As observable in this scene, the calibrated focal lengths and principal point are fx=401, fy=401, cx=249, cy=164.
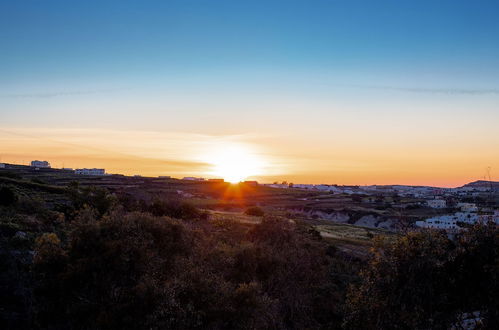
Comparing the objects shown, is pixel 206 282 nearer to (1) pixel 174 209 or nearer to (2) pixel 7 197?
(2) pixel 7 197

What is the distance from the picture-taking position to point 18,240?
24766 mm

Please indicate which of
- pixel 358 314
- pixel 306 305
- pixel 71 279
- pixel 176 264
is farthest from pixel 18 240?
pixel 358 314

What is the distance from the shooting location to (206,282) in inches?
769

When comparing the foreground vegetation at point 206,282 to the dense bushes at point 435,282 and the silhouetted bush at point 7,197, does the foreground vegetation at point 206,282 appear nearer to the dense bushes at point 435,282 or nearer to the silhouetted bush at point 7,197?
the dense bushes at point 435,282

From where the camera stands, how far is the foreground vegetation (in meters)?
13.0

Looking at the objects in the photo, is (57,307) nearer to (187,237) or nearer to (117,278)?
(117,278)

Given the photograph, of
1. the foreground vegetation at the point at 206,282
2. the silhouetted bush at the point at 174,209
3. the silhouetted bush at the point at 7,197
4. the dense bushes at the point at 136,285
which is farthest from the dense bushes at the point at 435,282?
the silhouetted bush at the point at 7,197

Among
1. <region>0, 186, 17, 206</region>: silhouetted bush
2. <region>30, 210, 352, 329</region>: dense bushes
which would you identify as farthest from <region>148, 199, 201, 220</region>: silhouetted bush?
<region>30, 210, 352, 329</region>: dense bushes

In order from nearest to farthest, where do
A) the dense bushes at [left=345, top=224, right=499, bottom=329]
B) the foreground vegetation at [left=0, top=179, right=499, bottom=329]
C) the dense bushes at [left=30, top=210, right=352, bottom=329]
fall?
the dense bushes at [left=345, top=224, right=499, bottom=329] → the foreground vegetation at [left=0, top=179, right=499, bottom=329] → the dense bushes at [left=30, top=210, right=352, bottom=329]

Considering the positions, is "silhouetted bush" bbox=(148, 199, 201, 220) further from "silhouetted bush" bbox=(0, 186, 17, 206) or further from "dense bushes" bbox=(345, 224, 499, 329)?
"dense bushes" bbox=(345, 224, 499, 329)

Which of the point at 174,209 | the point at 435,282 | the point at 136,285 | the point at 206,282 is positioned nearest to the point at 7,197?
the point at 174,209

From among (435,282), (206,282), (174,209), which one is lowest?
(206,282)

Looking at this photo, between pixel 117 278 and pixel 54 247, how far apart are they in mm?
3436

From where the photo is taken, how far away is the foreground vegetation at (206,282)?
42.8 feet
